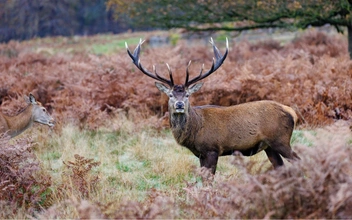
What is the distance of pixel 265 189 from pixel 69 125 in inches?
209

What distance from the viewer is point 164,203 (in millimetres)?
4434

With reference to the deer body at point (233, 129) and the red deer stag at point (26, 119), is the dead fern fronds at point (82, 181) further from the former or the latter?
the red deer stag at point (26, 119)

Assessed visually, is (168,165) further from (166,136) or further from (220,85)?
(220,85)

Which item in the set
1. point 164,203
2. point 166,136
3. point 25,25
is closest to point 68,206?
point 164,203

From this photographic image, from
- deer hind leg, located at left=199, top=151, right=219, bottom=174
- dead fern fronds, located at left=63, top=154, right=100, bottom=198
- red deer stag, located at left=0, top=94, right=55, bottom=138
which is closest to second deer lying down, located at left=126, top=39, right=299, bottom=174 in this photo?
deer hind leg, located at left=199, top=151, right=219, bottom=174

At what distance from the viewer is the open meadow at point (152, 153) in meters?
3.95

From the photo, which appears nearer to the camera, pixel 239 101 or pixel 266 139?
pixel 266 139

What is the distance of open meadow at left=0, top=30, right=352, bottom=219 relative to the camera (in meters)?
3.95

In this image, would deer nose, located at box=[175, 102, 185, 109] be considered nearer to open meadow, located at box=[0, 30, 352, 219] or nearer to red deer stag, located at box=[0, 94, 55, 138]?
open meadow, located at box=[0, 30, 352, 219]

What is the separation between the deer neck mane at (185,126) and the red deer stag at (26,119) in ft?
8.92

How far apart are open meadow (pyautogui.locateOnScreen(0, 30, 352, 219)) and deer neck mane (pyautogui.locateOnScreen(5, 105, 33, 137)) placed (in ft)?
0.53

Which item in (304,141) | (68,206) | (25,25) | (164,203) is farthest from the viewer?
(25,25)

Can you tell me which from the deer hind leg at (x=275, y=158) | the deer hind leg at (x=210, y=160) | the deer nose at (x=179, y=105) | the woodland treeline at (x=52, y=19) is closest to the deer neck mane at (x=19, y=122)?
the deer nose at (x=179, y=105)

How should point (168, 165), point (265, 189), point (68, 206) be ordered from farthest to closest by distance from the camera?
point (168, 165), point (68, 206), point (265, 189)
